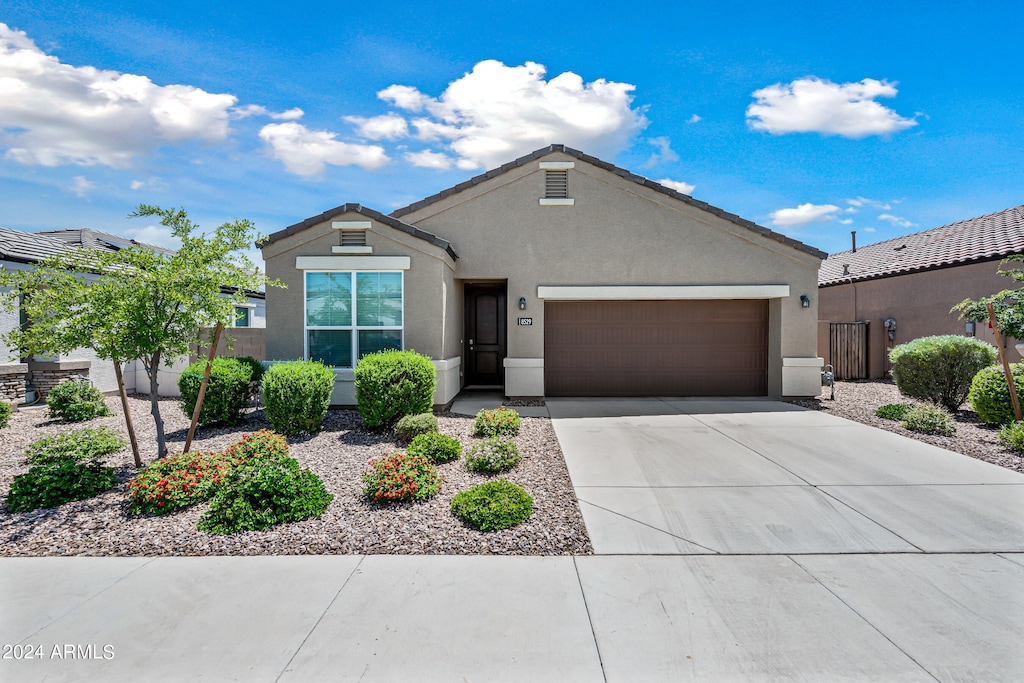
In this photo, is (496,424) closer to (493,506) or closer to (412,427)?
(412,427)

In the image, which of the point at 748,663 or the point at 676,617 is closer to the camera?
the point at 748,663

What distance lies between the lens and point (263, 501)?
4598mm

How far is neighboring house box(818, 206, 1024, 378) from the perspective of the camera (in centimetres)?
1276

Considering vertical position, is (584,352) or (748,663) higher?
(584,352)

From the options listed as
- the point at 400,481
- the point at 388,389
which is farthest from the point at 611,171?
the point at 400,481

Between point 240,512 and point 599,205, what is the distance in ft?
29.5

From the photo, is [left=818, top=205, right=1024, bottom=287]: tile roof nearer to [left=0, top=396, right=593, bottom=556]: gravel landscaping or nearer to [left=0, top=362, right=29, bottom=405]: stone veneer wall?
[left=0, top=396, right=593, bottom=556]: gravel landscaping

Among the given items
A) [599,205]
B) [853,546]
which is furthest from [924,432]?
[599,205]

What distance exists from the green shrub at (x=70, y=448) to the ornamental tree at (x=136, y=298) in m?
0.85

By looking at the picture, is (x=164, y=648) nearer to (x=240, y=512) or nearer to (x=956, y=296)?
(x=240, y=512)

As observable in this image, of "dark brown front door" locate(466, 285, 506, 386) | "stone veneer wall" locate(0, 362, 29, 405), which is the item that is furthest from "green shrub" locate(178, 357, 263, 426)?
"dark brown front door" locate(466, 285, 506, 386)

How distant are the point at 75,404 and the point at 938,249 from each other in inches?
866

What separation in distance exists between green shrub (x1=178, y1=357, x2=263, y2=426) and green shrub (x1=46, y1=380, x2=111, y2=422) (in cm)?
262

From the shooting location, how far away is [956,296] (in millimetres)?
13250
